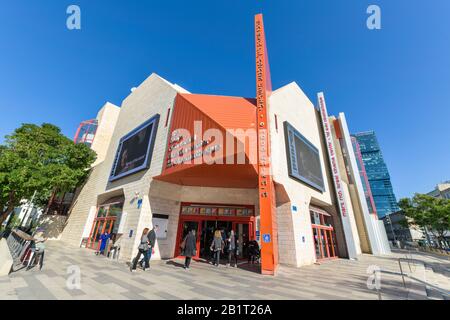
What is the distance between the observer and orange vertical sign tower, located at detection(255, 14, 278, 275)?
8070mm

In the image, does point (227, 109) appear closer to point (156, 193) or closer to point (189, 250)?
point (156, 193)

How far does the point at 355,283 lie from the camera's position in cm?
671

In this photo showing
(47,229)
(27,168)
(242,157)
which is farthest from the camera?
(47,229)

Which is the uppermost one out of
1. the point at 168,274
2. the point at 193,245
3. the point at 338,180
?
the point at 338,180

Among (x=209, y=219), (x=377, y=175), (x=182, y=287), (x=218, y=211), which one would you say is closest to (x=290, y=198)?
(x=218, y=211)

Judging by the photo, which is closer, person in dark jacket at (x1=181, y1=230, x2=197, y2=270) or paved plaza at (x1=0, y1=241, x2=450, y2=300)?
paved plaza at (x1=0, y1=241, x2=450, y2=300)

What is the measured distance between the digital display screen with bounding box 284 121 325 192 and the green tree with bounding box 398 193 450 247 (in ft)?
77.0

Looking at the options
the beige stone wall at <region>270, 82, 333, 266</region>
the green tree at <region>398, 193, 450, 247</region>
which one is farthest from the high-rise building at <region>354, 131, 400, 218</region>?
the beige stone wall at <region>270, 82, 333, 266</region>

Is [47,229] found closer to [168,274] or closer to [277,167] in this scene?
[168,274]

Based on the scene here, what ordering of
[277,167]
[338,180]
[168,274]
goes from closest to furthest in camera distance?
[168,274], [277,167], [338,180]

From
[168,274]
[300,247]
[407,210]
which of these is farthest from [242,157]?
[407,210]

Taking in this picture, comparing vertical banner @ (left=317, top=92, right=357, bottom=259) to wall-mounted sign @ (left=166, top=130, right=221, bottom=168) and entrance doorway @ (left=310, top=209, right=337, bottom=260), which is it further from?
wall-mounted sign @ (left=166, top=130, right=221, bottom=168)

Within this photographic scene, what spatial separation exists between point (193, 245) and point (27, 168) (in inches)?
677

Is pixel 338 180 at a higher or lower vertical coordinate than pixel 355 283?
higher
